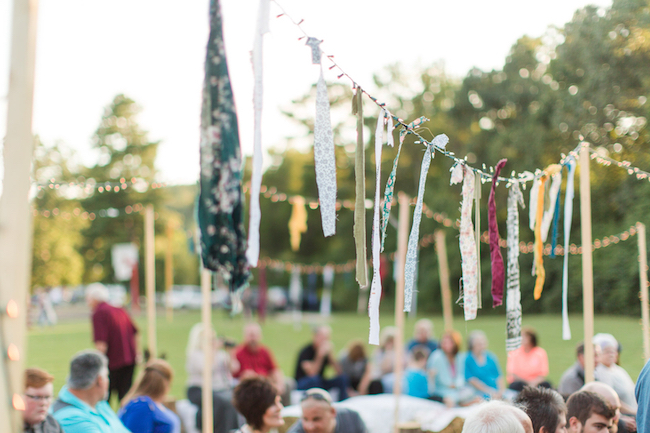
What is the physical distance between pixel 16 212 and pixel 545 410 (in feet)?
7.86

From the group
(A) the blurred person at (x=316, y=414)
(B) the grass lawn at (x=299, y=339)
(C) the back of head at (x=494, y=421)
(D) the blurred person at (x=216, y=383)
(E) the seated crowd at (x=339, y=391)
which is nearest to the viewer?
(C) the back of head at (x=494, y=421)

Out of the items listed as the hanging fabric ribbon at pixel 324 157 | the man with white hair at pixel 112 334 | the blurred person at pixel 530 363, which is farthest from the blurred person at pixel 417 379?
the hanging fabric ribbon at pixel 324 157

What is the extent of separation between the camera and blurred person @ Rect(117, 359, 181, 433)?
3.94 m

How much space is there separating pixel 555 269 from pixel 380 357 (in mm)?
14732

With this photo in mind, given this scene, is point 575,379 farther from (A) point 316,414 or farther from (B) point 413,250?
(B) point 413,250

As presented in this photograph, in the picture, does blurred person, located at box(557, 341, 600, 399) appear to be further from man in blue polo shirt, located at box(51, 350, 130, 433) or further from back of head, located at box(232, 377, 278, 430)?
man in blue polo shirt, located at box(51, 350, 130, 433)

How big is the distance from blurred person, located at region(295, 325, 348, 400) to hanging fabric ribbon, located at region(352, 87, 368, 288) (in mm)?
4732

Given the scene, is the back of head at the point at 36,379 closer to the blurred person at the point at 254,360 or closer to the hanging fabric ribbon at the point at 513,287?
the hanging fabric ribbon at the point at 513,287

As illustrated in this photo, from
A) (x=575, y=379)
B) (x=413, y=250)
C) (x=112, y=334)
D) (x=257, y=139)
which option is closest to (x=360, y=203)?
(x=413, y=250)

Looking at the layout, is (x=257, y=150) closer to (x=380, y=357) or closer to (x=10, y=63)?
(x=10, y=63)

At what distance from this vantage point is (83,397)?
3402 mm

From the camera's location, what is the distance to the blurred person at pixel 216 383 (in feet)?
18.3

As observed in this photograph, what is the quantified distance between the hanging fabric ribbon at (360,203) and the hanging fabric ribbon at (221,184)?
1.71ft

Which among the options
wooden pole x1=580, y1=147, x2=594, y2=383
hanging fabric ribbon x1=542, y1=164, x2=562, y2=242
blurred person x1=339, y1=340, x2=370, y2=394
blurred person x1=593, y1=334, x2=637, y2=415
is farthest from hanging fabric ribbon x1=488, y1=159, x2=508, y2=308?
blurred person x1=339, y1=340, x2=370, y2=394
